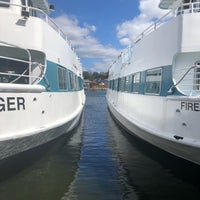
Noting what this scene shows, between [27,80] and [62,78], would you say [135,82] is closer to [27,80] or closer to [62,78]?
[62,78]

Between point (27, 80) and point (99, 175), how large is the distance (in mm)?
3422

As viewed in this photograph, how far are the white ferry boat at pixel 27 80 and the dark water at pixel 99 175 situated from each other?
2.01 ft

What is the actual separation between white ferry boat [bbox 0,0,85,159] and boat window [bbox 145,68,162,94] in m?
2.94

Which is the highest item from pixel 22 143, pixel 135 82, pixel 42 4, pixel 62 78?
pixel 42 4

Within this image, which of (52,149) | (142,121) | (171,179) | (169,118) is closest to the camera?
(171,179)

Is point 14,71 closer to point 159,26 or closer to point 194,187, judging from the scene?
point 159,26

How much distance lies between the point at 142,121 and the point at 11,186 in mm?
5541

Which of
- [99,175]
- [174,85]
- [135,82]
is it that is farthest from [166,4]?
[99,175]

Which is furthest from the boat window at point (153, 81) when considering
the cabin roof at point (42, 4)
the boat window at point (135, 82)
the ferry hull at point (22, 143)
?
the cabin roof at point (42, 4)

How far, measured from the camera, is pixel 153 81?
10812 millimetres

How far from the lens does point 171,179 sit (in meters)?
8.33

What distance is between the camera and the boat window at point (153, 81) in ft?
33.3

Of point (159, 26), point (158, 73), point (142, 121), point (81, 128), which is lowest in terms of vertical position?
point (81, 128)

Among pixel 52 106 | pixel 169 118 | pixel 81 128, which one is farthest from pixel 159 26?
pixel 81 128
